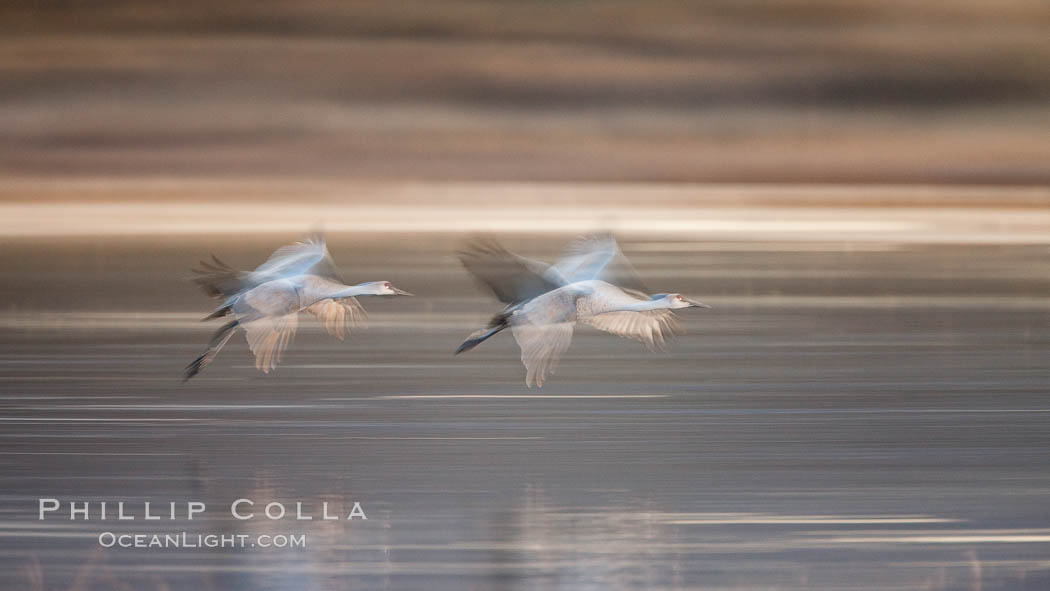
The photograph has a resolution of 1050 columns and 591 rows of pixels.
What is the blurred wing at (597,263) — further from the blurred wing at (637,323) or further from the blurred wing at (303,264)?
the blurred wing at (303,264)

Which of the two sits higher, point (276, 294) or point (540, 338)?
point (276, 294)

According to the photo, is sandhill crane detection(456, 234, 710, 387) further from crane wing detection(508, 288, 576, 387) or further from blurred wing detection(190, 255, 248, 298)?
blurred wing detection(190, 255, 248, 298)

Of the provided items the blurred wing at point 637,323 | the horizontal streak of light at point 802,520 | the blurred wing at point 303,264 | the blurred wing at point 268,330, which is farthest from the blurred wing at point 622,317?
the horizontal streak of light at point 802,520

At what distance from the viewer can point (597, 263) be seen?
8.88m

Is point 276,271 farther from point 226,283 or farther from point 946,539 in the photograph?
point 946,539

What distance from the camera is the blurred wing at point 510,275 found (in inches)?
336

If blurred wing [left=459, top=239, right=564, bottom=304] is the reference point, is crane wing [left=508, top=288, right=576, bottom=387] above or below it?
below

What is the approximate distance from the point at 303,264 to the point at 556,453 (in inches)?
70.7

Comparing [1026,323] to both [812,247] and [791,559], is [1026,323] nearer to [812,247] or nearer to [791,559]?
[791,559]

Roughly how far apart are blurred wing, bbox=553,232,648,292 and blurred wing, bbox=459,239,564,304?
18 cm

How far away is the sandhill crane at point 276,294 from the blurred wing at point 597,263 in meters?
1.03

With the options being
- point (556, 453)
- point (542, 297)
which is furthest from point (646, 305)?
point (556, 453)

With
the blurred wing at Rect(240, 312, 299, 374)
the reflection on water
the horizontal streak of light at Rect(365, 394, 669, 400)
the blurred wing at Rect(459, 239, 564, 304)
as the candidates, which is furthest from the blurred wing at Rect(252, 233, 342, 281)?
the horizontal streak of light at Rect(365, 394, 669, 400)

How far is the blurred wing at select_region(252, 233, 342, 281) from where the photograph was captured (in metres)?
9.09
